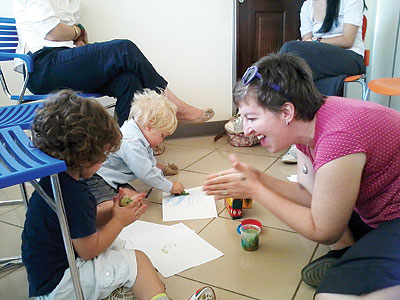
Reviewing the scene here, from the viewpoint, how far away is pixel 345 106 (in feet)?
2.95

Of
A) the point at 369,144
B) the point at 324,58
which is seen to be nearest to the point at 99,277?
the point at 369,144

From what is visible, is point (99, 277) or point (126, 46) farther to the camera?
point (126, 46)

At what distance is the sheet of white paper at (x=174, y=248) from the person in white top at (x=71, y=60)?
79cm

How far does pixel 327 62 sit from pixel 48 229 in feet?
5.51

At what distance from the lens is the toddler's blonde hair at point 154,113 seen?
1.62m

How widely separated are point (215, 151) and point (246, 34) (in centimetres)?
100

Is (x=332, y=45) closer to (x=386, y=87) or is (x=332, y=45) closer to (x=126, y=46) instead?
(x=386, y=87)

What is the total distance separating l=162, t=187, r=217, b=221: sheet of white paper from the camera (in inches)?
60.9

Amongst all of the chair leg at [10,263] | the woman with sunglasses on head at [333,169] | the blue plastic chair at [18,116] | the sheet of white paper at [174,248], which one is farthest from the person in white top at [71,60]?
the woman with sunglasses on head at [333,169]

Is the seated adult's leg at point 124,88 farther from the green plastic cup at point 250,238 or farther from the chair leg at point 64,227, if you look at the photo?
the chair leg at point 64,227

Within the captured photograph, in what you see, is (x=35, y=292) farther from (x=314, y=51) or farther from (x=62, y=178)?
(x=314, y=51)

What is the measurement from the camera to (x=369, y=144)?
0.85 m

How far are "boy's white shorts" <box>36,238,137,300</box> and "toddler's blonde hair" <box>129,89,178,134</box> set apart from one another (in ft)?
2.48

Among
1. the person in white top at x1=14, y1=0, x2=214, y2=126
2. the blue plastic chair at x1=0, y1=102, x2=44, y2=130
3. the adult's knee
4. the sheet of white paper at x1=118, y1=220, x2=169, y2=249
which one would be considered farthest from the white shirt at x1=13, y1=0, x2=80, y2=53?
the sheet of white paper at x1=118, y1=220, x2=169, y2=249
